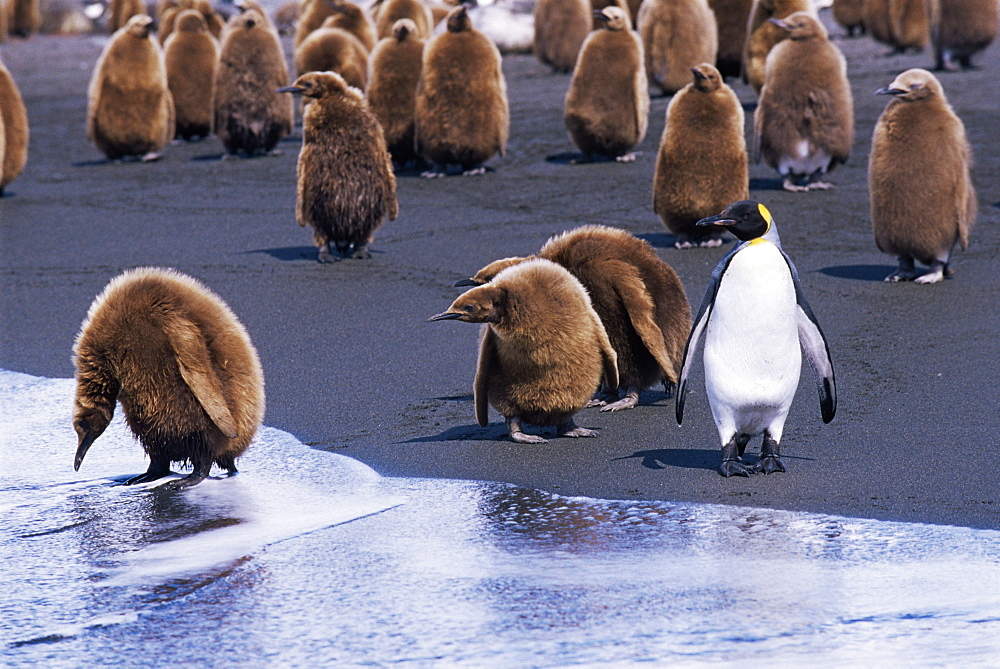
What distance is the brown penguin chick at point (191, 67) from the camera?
1169cm

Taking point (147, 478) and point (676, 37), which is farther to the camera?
point (676, 37)

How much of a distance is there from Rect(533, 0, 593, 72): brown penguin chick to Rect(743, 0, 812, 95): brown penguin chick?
4461mm

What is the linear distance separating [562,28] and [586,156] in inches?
221

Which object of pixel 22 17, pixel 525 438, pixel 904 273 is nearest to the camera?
pixel 525 438

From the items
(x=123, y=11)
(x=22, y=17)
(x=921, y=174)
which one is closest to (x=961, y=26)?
(x=921, y=174)

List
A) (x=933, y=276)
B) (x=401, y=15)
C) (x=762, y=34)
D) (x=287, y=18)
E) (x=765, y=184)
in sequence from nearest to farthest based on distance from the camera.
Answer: (x=933, y=276) < (x=765, y=184) < (x=762, y=34) < (x=401, y=15) < (x=287, y=18)

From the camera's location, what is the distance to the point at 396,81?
384 inches

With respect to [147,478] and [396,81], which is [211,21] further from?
[147,478]

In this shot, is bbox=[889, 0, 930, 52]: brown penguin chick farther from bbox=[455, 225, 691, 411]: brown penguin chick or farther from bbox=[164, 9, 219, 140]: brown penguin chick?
bbox=[455, 225, 691, 411]: brown penguin chick

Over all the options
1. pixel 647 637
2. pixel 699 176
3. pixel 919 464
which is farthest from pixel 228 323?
pixel 699 176

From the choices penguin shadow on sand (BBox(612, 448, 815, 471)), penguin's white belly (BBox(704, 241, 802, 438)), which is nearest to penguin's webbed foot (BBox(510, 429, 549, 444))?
penguin shadow on sand (BBox(612, 448, 815, 471))

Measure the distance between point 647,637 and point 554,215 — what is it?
5.84m

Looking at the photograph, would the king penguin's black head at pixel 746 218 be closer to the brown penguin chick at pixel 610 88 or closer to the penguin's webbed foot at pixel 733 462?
the penguin's webbed foot at pixel 733 462

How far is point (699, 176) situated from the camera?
688cm
